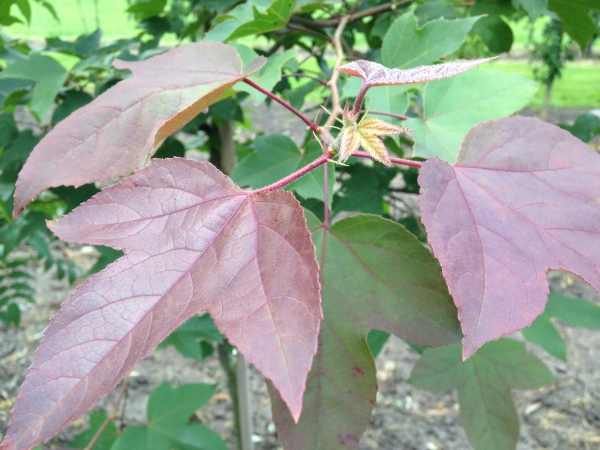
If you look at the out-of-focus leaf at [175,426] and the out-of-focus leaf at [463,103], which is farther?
the out-of-focus leaf at [175,426]

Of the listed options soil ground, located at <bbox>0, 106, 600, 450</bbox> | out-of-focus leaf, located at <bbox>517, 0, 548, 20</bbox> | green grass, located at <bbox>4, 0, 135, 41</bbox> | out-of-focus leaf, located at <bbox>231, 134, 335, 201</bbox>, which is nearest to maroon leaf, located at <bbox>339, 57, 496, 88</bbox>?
out-of-focus leaf, located at <bbox>231, 134, 335, 201</bbox>

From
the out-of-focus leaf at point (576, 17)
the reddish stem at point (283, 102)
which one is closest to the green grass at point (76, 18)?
the out-of-focus leaf at point (576, 17)

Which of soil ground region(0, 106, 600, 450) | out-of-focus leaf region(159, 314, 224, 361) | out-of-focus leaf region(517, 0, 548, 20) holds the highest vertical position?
out-of-focus leaf region(517, 0, 548, 20)

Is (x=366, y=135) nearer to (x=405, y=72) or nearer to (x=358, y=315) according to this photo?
(x=405, y=72)

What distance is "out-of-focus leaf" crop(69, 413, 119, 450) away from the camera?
3.95ft

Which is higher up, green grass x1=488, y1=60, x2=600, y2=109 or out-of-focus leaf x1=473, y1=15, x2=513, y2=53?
out-of-focus leaf x1=473, y1=15, x2=513, y2=53

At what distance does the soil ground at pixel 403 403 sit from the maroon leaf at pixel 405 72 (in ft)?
6.38

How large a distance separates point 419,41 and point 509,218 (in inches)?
16.7

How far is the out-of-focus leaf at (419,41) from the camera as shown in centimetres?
77

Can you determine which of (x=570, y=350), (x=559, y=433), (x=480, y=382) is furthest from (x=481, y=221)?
(x=570, y=350)

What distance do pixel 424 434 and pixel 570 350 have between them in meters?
1.02

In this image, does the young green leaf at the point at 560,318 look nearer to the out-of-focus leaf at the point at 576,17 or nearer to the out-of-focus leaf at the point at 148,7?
the out-of-focus leaf at the point at 576,17

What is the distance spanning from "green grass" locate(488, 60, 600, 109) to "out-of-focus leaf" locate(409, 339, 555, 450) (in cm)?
546

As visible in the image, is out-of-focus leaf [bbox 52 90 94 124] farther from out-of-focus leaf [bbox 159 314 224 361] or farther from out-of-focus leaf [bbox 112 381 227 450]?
out-of-focus leaf [bbox 112 381 227 450]
